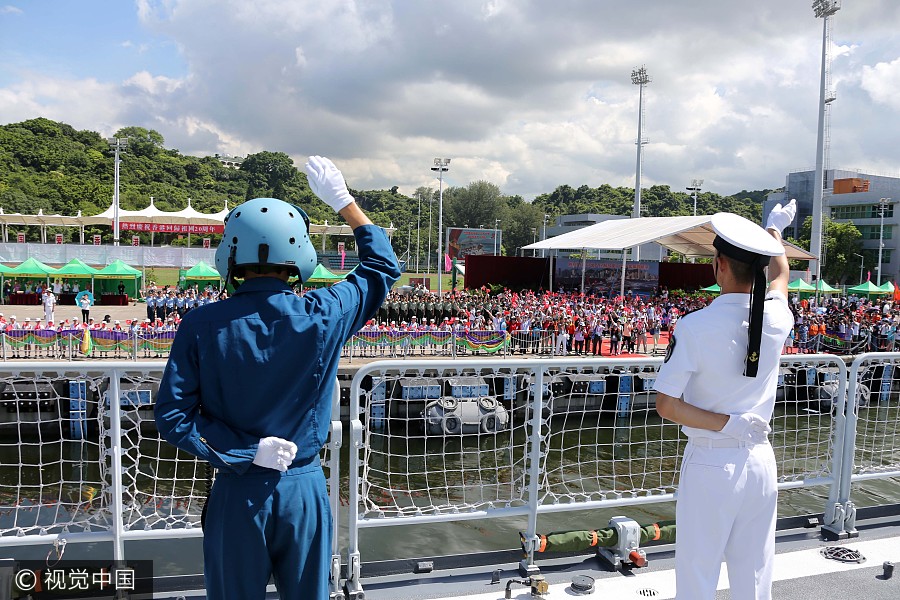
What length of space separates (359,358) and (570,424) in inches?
238

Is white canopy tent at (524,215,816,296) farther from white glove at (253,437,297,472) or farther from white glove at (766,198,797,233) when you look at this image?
white glove at (253,437,297,472)

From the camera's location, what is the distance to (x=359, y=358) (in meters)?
17.4

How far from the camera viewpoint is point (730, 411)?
2068mm

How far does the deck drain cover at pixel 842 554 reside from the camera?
352 centimetres

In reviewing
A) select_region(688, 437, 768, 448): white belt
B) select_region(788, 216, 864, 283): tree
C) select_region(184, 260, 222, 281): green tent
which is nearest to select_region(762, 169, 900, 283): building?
select_region(788, 216, 864, 283): tree

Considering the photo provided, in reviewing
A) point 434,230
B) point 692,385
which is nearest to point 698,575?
point 692,385

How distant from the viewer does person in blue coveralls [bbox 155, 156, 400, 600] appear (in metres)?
1.60

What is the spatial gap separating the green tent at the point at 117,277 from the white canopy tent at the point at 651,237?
19.4 m

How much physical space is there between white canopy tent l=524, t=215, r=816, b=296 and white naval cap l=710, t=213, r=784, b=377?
20.9 meters

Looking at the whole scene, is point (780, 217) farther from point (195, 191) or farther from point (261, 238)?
point (195, 191)

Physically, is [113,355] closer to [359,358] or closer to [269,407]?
[359,358]

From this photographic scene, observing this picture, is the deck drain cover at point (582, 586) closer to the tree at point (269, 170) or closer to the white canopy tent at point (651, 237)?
the white canopy tent at point (651, 237)

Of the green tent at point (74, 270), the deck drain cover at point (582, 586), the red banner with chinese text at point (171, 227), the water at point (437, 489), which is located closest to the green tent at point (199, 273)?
the green tent at point (74, 270)

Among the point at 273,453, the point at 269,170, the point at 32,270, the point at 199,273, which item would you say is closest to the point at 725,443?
the point at 273,453
